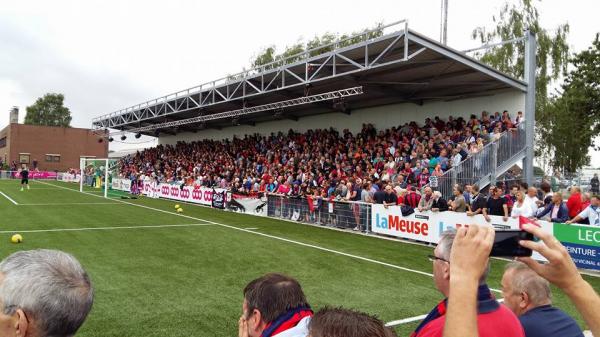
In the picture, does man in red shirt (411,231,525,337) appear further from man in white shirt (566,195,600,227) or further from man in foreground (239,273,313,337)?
man in white shirt (566,195,600,227)

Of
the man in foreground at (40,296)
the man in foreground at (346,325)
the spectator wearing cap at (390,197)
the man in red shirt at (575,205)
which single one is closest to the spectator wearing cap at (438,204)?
the spectator wearing cap at (390,197)

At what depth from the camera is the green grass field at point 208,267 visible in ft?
18.9

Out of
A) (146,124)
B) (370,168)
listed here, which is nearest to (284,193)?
(370,168)

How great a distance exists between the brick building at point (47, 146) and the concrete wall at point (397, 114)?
41.4 m

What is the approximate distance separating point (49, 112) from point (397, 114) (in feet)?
280

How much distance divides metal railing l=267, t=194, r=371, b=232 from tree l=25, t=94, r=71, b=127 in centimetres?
8378

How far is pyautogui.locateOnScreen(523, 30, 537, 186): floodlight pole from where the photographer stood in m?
17.1

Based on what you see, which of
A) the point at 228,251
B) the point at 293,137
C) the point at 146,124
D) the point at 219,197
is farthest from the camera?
the point at 146,124

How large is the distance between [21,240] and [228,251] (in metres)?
5.15

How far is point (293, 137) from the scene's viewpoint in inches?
1102

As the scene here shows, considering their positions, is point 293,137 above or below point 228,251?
above

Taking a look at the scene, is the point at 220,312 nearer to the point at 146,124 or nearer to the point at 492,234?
the point at 492,234

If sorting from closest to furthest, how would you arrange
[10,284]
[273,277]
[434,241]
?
1. [10,284]
2. [273,277]
3. [434,241]

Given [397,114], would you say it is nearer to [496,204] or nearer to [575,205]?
[496,204]
